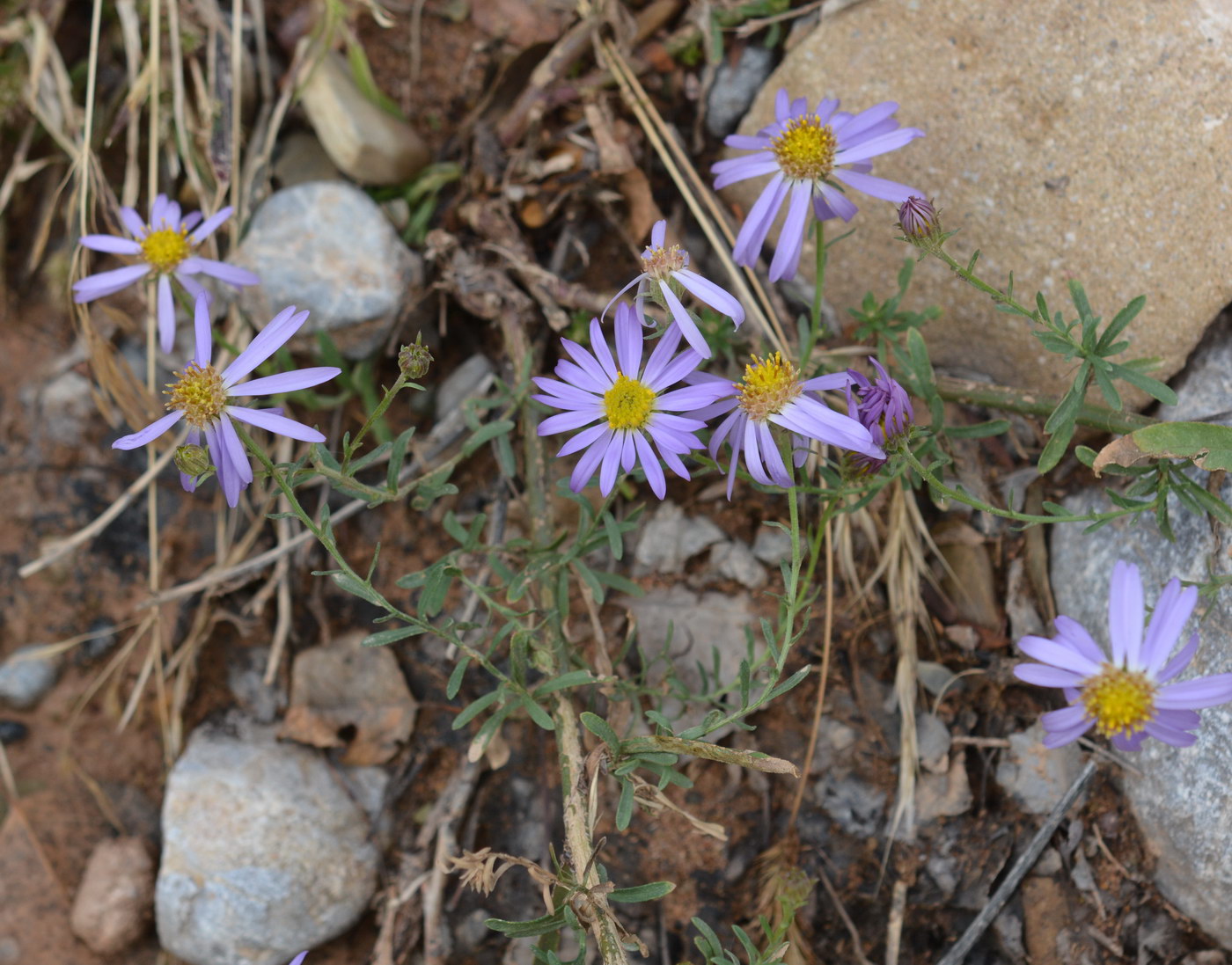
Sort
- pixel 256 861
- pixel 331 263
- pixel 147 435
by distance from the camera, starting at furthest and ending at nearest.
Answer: pixel 331 263 < pixel 256 861 < pixel 147 435

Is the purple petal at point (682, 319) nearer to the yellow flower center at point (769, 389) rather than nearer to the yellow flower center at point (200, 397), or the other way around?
the yellow flower center at point (769, 389)

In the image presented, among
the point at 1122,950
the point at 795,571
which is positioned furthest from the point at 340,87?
the point at 1122,950

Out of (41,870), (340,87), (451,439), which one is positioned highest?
(340,87)

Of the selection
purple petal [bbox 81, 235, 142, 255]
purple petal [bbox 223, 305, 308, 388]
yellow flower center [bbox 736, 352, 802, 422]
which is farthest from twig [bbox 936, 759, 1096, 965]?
purple petal [bbox 81, 235, 142, 255]

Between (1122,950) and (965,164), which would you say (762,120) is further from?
(1122,950)

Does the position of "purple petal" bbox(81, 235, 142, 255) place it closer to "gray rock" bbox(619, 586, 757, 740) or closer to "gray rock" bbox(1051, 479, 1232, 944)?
"gray rock" bbox(619, 586, 757, 740)

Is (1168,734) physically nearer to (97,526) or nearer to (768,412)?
(768,412)

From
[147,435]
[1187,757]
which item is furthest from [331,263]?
[1187,757]
